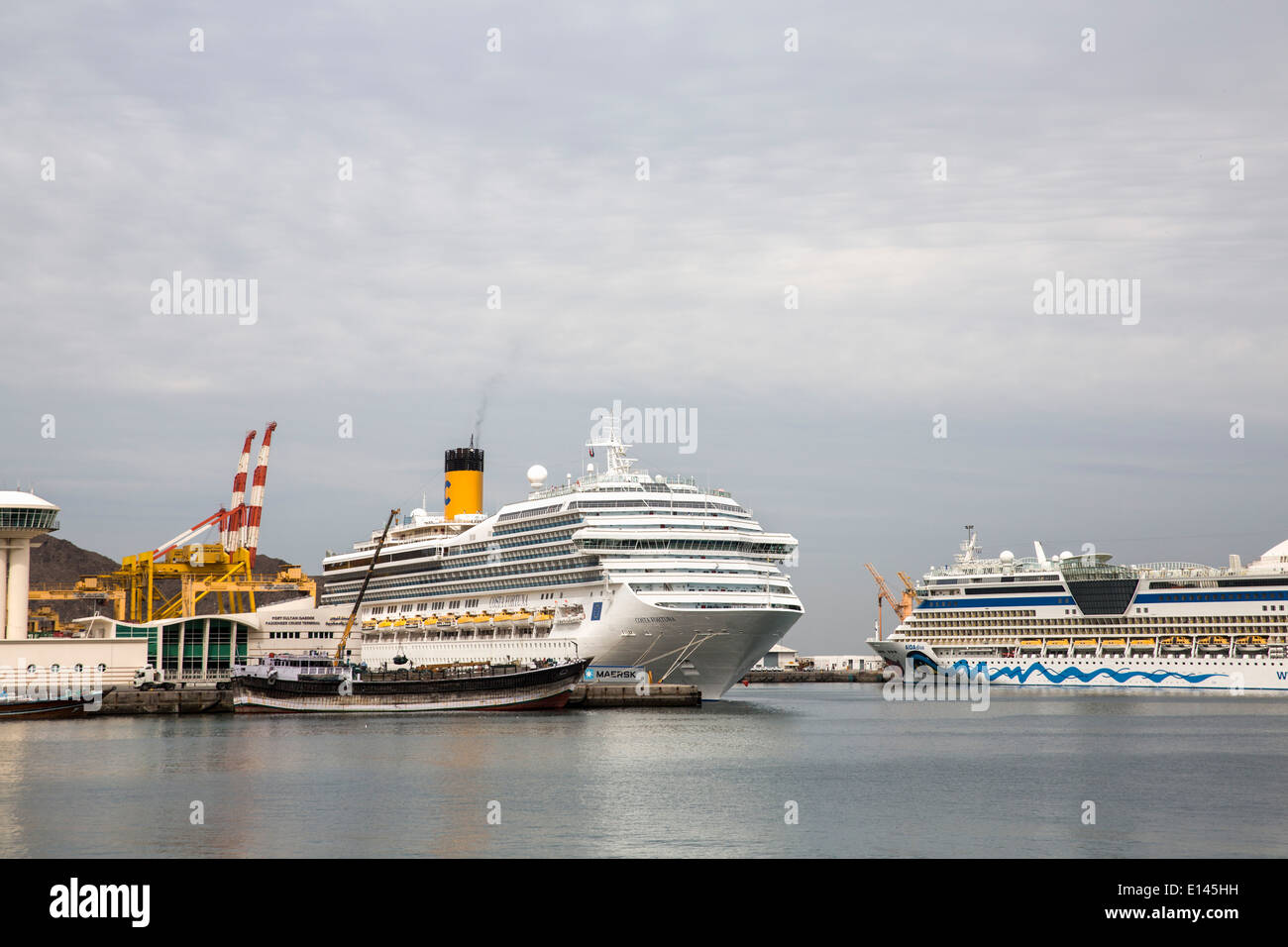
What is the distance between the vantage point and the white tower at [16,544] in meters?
80.3

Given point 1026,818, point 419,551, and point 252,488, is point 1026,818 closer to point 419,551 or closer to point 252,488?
point 419,551

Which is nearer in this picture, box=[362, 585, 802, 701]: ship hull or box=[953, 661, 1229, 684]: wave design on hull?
box=[362, 585, 802, 701]: ship hull

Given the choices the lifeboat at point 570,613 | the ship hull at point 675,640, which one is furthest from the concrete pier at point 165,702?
the lifeboat at point 570,613

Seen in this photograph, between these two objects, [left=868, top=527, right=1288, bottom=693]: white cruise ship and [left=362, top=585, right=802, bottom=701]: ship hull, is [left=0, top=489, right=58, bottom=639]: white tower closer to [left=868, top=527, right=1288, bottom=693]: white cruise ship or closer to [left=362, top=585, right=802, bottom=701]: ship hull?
[left=362, top=585, right=802, bottom=701]: ship hull

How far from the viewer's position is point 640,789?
35125 millimetres

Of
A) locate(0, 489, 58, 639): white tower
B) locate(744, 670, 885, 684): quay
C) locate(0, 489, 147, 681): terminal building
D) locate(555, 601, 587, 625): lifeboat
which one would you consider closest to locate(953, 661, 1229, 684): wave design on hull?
locate(744, 670, 885, 684): quay

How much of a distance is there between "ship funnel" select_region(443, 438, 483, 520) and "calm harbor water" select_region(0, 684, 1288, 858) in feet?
112

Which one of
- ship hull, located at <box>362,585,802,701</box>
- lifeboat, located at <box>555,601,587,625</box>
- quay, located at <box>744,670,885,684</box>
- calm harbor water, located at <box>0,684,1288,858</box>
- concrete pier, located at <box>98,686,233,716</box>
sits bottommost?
quay, located at <box>744,670,885,684</box>

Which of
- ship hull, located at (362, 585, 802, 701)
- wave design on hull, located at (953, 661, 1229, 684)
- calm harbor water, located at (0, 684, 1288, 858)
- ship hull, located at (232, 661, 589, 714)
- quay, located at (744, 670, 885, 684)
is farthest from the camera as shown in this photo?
quay, located at (744, 670, 885, 684)

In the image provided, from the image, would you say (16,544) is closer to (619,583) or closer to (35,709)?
(35,709)

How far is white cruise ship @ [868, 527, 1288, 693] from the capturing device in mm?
107500

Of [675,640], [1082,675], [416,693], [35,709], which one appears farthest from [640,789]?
[1082,675]

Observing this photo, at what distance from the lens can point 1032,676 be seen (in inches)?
4732

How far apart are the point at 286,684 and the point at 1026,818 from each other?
167ft
